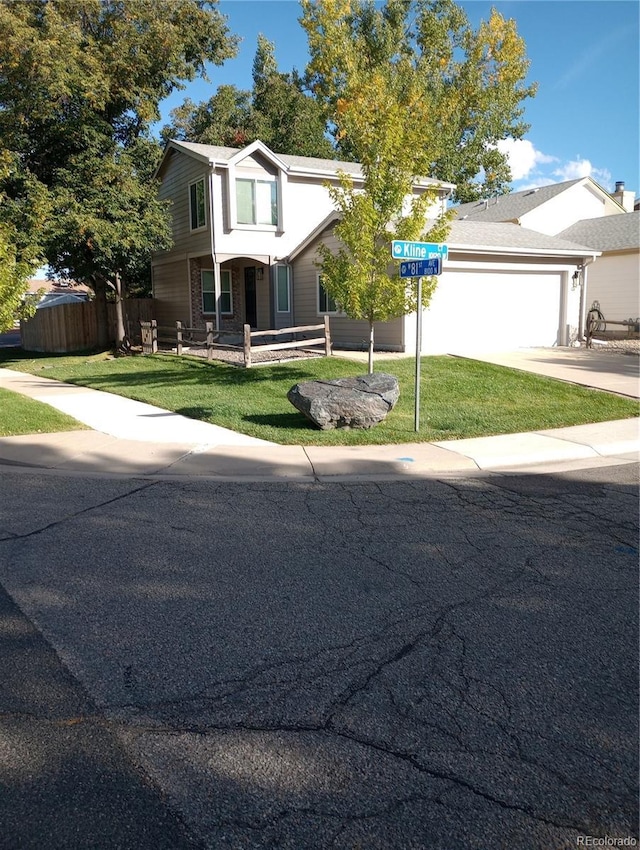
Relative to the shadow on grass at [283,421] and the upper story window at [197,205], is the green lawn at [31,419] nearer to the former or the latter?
the shadow on grass at [283,421]

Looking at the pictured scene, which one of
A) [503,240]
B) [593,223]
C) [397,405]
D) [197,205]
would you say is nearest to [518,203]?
[593,223]

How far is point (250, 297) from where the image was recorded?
25422mm

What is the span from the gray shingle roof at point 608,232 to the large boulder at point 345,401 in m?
18.0

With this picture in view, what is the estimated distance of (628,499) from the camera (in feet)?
21.7

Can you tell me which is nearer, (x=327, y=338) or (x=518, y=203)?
(x=327, y=338)

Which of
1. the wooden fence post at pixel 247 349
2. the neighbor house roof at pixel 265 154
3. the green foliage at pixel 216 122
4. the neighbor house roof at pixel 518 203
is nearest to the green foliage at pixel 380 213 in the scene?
the wooden fence post at pixel 247 349

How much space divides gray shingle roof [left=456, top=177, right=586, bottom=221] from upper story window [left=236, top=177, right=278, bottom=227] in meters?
10.4

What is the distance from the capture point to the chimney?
36875 millimetres

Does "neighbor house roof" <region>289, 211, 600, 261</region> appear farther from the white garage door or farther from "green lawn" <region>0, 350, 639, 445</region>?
"green lawn" <region>0, 350, 639, 445</region>

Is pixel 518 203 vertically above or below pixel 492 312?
above

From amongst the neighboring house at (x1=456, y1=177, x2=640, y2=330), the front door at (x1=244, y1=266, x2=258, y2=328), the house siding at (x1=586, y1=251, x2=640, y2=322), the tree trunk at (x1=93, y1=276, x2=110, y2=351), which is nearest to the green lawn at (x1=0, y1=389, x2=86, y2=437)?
the front door at (x1=244, y1=266, x2=258, y2=328)

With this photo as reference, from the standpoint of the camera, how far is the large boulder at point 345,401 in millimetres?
9758

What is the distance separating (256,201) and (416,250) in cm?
1461

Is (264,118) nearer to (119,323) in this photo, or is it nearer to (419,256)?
(119,323)
